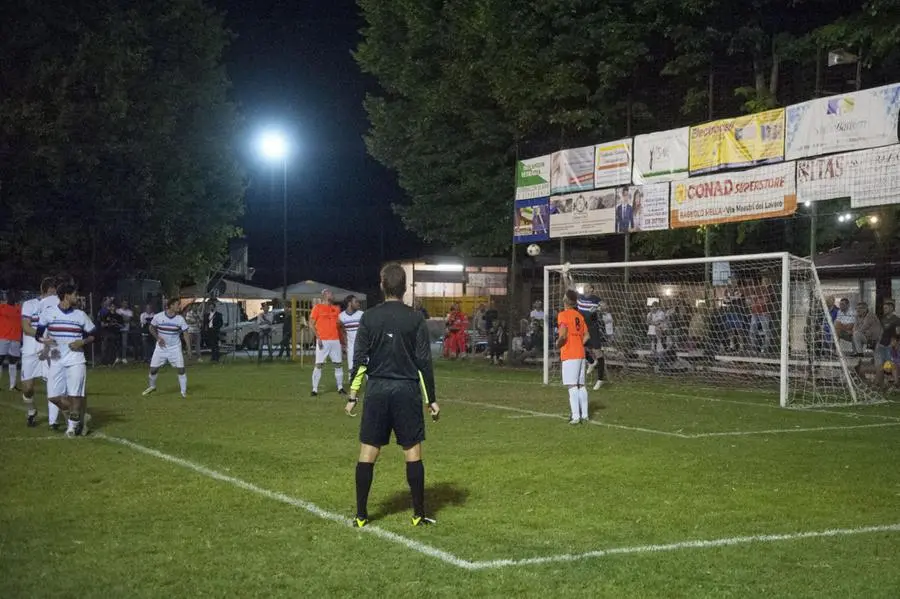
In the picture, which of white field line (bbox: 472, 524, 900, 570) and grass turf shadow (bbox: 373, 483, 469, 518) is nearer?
white field line (bbox: 472, 524, 900, 570)

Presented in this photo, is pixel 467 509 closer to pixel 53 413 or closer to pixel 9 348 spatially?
pixel 53 413

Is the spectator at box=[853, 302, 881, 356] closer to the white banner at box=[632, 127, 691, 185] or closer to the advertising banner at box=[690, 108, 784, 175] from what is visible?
the advertising banner at box=[690, 108, 784, 175]

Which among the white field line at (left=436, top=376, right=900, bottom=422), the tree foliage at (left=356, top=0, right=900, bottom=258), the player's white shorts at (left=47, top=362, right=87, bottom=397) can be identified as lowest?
the white field line at (left=436, top=376, right=900, bottom=422)

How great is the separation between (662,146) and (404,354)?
59.1ft

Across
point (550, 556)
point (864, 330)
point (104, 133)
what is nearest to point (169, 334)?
point (550, 556)

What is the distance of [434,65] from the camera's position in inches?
1369

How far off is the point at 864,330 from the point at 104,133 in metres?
25.9

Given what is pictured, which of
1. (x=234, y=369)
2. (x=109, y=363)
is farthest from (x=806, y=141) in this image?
(x=109, y=363)

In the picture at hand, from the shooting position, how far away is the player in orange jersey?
15406 mm

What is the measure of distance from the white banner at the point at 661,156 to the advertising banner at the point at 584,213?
33.7 inches

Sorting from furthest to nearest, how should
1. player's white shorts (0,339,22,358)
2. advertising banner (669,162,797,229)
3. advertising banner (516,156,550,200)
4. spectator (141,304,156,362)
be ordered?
spectator (141,304,156,362), advertising banner (516,156,550,200), advertising banner (669,162,797,229), player's white shorts (0,339,22,358)

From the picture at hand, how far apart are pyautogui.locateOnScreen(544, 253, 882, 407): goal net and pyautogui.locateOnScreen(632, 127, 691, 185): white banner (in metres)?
2.37

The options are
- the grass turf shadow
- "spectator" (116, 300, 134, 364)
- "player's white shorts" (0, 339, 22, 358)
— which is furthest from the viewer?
"spectator" (116, 300, 134, 364)

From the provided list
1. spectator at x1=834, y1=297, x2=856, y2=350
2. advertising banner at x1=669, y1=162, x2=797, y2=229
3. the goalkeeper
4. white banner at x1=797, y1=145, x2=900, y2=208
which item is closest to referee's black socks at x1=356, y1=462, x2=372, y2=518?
the goalkeeper
